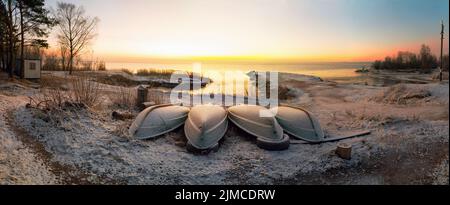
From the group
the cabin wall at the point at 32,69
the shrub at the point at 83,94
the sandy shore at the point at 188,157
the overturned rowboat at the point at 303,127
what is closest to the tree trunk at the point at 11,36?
the cabin wall at the point at 32,69

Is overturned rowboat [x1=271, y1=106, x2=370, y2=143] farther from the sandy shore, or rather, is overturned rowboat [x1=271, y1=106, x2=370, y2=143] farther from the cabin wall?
the cabin wall

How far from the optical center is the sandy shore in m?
5.11

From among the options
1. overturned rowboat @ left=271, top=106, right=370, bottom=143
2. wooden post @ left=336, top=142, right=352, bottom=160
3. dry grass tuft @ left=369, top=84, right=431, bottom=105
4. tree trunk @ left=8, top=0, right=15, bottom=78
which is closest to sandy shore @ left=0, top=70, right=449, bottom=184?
wooden post @ left=336, top=142, right=352, bottom=160

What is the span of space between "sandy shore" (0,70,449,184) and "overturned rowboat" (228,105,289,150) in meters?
0.21

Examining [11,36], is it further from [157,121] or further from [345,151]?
[345,151]

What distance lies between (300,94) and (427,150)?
987 cm

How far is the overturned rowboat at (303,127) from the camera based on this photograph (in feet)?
23.6

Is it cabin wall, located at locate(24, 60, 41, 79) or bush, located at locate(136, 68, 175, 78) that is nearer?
cabin wall, located at locate(24, 60, 41, 79)

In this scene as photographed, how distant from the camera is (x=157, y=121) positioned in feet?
23.5

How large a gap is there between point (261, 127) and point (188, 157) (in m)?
1.86

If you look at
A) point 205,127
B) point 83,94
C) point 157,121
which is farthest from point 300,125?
point 83,94

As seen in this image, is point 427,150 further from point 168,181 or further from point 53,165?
point 53,165

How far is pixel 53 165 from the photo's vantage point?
5.16m

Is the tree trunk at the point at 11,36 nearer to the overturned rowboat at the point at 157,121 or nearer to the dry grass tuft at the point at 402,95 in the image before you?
the overturned rowboat at the point at 157,121
